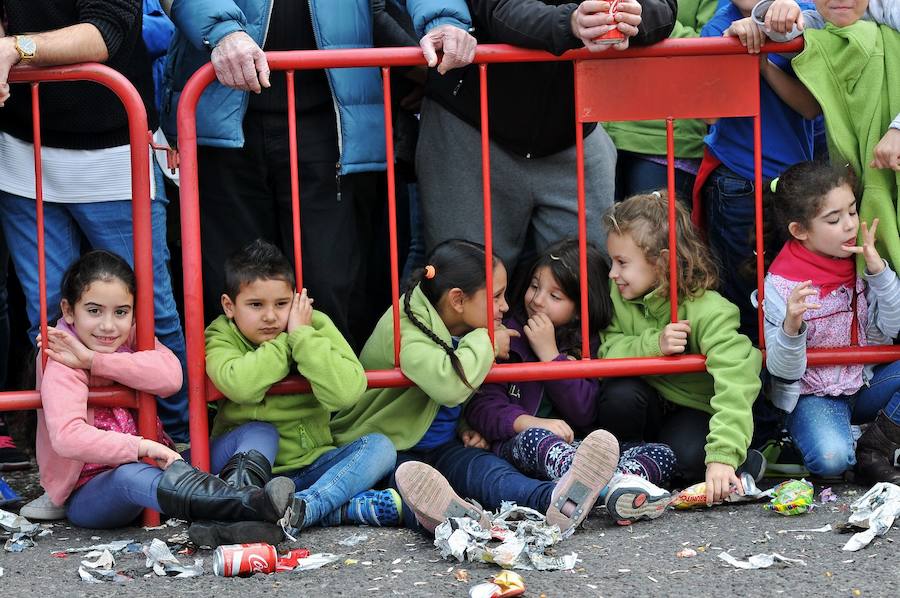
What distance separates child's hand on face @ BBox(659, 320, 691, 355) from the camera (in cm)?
469

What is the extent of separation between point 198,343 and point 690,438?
1.68 m

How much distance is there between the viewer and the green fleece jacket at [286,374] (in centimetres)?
448

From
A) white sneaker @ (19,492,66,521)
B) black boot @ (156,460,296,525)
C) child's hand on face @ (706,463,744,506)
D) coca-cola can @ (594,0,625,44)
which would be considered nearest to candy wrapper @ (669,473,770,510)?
child's hand on face @ (706,463,744,506)

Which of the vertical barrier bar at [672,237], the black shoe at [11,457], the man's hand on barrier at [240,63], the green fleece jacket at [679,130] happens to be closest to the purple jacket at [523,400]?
the vertical barrier bar at [672,237]

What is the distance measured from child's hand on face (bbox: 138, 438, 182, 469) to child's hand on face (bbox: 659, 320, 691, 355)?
164 cm

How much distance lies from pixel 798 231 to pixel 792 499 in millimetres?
922

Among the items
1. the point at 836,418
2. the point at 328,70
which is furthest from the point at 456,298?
the point at 836,418

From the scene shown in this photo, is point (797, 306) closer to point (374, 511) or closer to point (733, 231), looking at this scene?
point (733, 231)

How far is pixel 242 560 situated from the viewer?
3.87 meters

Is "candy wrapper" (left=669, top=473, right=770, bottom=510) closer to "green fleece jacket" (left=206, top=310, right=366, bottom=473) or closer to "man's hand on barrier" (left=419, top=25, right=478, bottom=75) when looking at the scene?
"green fleece jacket" (left=206, top=310, right=366, bottom=473)

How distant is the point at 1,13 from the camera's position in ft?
15.3

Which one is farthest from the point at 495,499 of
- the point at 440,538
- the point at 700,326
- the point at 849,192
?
the point at 849,192

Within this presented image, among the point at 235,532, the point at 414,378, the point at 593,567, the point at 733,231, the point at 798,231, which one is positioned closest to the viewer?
the point at 593,567

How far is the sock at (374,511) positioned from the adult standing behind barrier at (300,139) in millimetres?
801
